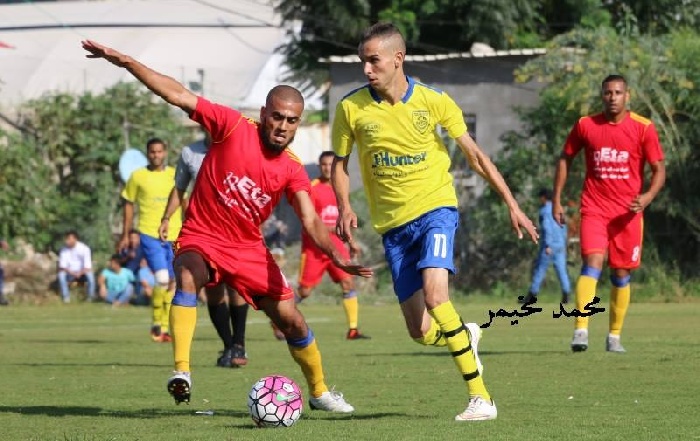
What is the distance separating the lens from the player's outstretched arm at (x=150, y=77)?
908cm

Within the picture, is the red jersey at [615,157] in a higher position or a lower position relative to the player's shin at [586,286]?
higher

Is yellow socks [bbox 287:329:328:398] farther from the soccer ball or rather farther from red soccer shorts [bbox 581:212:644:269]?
red soccer shorts [bbox 581:212:644:269]

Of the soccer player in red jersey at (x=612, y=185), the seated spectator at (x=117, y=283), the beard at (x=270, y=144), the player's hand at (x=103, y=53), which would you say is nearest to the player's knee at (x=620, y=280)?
the soccer player in red jersey at (x=612, y=185)

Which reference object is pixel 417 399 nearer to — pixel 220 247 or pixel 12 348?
pixel 220 247

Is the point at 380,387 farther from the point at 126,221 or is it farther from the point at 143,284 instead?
the point at 143,284

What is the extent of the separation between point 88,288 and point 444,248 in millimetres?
22405

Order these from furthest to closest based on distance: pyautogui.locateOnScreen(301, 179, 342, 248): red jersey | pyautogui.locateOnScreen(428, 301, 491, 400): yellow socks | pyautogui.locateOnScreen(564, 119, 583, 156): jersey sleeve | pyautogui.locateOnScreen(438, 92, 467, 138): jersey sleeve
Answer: pyautogui.locateOnScreen(301, 179, 342, 248): red jersey → pyautogui.locateOnScreen(564, 119, 583, 156): jersey sleeve → pyautogui.locateOnScreen(438, 92, 467, 138): jersey sleeve → pyautogui.locateOnScreen(428, 301, 491, 400): yellow socks

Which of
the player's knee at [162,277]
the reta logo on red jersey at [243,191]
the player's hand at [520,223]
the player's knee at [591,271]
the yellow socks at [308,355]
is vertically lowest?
the yellow socks at [308,355]

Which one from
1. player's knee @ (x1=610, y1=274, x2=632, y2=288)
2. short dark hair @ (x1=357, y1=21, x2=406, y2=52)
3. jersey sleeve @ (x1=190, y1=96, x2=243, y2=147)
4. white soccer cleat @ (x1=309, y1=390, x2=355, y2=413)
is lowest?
white soccer cleat @ (x1=309, y1=390, x2=355, y2=413)

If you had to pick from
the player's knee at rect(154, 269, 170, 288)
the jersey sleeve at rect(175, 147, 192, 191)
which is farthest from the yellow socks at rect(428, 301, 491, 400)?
the player's knee at rect(154, 269, 170, 288)

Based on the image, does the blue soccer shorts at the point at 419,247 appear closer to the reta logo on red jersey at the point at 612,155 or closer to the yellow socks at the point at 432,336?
the yellow socks at the point at 432,336

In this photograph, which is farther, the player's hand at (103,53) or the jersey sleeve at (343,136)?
the jersey sleeve at (343,136)

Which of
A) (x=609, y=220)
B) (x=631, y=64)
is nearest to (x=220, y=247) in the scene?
(x=609, y=220)

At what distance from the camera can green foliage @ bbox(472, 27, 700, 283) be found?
2992 centimetres
